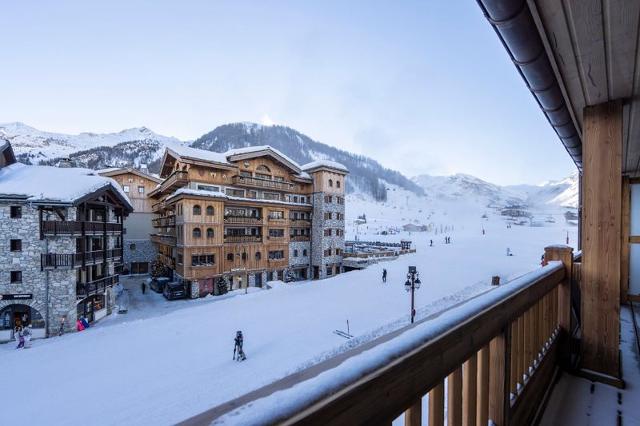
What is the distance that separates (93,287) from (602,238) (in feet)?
76.3

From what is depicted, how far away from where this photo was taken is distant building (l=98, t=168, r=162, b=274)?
109 ft

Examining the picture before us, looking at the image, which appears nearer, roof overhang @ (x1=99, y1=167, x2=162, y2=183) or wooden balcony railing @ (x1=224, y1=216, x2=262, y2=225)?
wooden balcony railing @ (x1=224, y1=216, x2=262, y2=225)

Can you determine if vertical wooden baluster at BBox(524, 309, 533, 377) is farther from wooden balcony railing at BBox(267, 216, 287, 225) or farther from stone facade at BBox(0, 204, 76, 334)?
wooden balcony railing at BBox(267, 216, 287, 225)

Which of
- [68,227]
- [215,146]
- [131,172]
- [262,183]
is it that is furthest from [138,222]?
[215,146]

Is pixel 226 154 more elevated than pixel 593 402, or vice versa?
pixel 226 154

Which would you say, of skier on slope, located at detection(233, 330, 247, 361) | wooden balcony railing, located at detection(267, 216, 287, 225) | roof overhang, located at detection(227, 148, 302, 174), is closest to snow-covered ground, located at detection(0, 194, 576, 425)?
skier on slope, located at detection(233, 330, 247, 361)

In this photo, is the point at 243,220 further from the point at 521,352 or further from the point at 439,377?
the point at 439,377

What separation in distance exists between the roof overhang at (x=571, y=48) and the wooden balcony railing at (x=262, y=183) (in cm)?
2543

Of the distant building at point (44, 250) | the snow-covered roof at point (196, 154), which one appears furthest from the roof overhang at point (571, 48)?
→ the snow-covered roof at point (196, 154)

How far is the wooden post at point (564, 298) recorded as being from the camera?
419 centimetres

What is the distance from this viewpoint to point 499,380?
212cm

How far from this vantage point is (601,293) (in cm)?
399

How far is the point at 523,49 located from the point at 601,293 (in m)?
3.42

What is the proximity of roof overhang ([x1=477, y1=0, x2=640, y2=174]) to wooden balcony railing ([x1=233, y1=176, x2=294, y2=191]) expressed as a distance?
83.4ft
